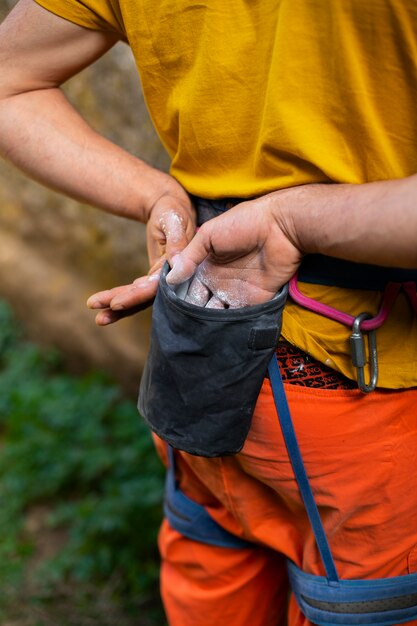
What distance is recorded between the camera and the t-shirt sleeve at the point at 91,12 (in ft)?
3.67

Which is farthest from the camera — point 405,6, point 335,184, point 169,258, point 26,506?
point 26,506

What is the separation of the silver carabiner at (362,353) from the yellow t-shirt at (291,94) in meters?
0.02

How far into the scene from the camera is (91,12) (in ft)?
3.74

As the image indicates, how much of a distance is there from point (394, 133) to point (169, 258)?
0.34 meters

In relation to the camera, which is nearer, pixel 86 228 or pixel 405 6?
pixel 405 6

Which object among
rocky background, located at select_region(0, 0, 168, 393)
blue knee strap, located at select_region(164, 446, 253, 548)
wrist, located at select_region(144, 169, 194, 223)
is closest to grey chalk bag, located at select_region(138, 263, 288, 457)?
wrist, located at select_region(144, 169, 194, 223)

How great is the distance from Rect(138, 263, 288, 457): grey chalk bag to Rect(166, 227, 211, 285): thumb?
17mm

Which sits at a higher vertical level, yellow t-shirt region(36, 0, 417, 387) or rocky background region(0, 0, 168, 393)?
yellow t-shirt region(36, 0, 417, 387)

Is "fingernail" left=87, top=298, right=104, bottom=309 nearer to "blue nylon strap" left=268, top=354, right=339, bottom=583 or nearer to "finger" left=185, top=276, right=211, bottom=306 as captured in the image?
"finger" left=185, top=276, right=211, bottom=306

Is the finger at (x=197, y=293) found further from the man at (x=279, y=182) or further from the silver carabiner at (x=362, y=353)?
the silver carabiner at (x=362, y=353)

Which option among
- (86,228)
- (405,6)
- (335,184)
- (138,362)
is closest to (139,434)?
(138,362)

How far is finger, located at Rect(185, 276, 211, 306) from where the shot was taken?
1.07 meters

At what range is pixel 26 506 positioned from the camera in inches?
106

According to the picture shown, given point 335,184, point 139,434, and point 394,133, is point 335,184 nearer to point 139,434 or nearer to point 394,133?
point 394,133
